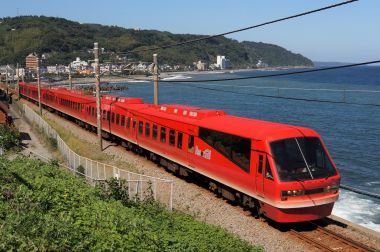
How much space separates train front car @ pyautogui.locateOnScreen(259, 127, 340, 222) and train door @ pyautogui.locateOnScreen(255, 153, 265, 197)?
7.0 inches

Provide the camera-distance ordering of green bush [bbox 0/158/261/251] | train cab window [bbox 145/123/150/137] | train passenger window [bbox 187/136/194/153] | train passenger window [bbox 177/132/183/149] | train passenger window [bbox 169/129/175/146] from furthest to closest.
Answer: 1. train cab window [bbox 145/123/150/137]
2. train passenger window [bbox 169/129/175/146]
3. train passenger window [bbox 177/132/183/149]
4. train passenger window [bbox 187/136/194/153]
5. green bush [bbox 0/158/261/251]

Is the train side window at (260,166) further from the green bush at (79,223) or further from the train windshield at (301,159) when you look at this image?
→ the green bush at (79,223)

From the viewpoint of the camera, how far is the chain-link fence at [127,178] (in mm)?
16547

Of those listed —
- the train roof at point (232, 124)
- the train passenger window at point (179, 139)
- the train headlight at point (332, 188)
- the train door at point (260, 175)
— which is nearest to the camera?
the train headlight at point (332, 188)

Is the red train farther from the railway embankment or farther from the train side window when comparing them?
the railway embankment

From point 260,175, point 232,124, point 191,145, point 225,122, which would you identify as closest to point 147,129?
point 191,145

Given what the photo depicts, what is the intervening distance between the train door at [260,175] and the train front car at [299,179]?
7.0 inches

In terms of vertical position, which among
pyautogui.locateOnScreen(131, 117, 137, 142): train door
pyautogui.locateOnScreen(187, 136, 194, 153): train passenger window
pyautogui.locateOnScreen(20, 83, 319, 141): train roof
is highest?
pyautogui.locateOnScreen(20, 83, 319, 141): train roof

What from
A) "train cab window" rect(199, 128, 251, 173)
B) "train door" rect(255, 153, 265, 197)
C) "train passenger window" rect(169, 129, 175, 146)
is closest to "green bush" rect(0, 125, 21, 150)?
"train passenger window" rect(169, 129, 175, 146)

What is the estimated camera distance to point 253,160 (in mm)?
14727

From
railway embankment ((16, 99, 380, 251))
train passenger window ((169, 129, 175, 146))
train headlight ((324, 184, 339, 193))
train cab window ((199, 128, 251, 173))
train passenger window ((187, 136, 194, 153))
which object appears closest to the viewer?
railway embankment ((16, 99, 380, 251))

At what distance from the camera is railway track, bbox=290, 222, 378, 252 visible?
41.5ft

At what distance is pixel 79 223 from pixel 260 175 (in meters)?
6.50

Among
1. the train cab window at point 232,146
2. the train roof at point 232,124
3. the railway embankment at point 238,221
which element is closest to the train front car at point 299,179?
the train roof at point 232,124
